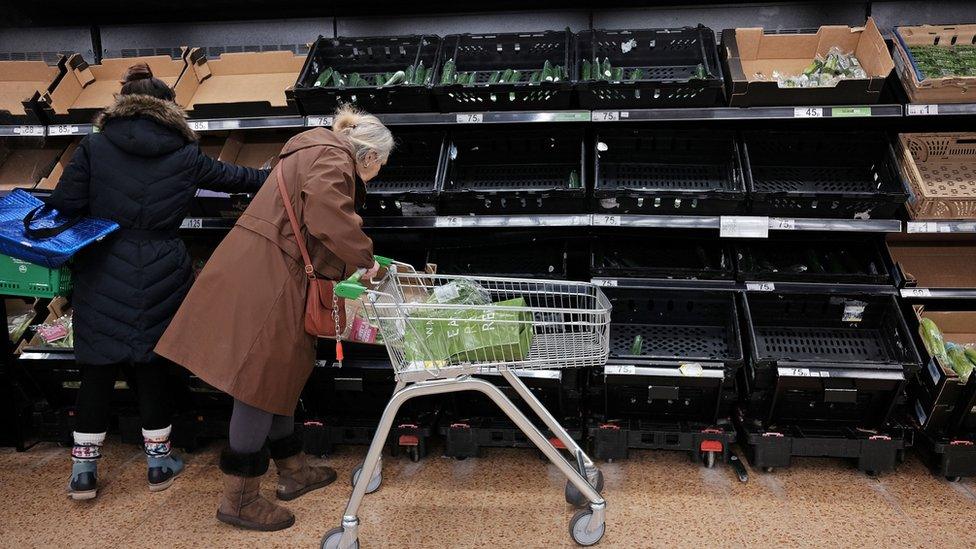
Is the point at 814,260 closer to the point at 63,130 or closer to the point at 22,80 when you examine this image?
the point at 63,130

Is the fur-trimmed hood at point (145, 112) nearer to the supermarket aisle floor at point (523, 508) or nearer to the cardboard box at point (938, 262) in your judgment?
the supermarket aisle floor at point (523, 508)

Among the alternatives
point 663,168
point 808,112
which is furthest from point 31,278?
point 808,112

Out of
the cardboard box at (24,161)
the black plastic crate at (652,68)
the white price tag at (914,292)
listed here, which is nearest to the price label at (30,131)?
the cardboard box at (24,161)

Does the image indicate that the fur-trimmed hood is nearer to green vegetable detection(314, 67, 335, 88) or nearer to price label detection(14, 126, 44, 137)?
green vegetable detection(314, 67, 335, 88)

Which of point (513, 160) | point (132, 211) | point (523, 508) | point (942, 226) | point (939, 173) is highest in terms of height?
point (513, 160)

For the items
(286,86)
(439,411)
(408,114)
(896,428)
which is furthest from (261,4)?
(896,428)

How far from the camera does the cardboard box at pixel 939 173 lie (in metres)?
2.80

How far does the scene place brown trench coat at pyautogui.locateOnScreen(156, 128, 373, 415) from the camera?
7.40ft

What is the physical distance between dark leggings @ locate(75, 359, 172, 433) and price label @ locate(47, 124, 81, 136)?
1154mm

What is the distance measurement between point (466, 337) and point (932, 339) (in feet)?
6.80

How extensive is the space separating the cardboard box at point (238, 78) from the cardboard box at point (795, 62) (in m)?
2.01

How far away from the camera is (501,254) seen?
10.9 feet

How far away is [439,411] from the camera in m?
3.19

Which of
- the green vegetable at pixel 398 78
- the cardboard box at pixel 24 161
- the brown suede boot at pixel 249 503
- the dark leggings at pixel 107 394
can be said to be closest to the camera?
the brown suede boot at pixel 249 503
